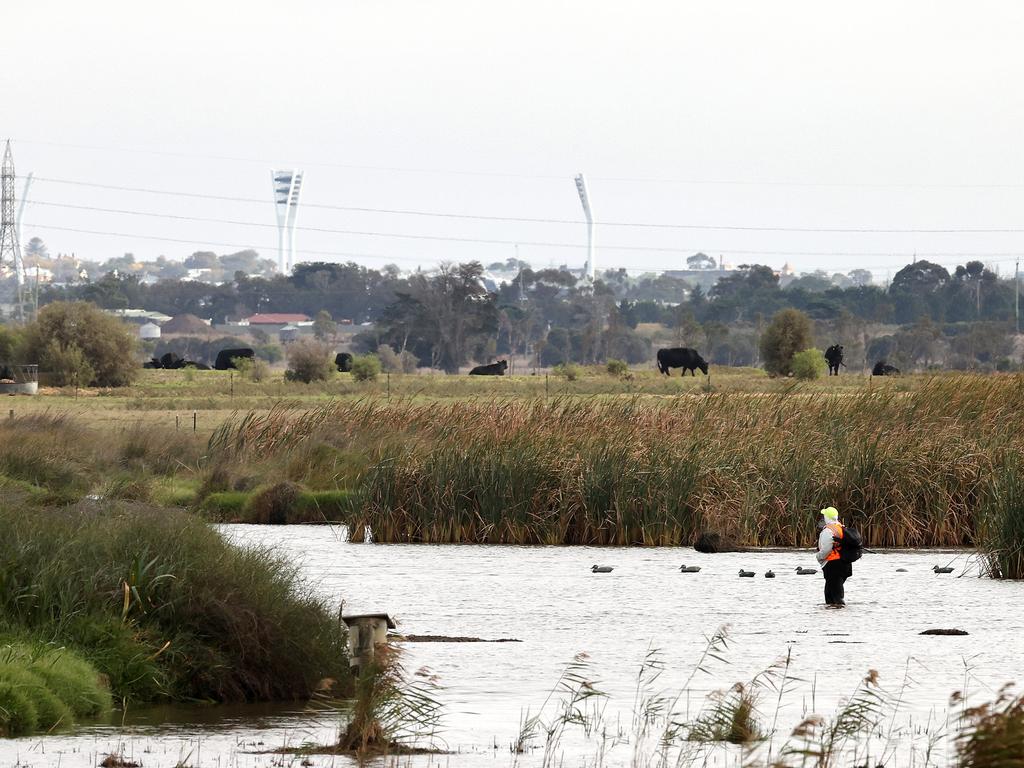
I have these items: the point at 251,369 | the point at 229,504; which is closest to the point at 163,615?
the point at 229,504

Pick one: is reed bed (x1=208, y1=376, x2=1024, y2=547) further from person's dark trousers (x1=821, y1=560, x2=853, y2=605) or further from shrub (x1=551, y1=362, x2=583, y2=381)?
shrub (x1=551, y1=362, x2=583, y2=381)

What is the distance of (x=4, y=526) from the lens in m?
15.0

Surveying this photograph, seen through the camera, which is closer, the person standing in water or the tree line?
the person standing in water

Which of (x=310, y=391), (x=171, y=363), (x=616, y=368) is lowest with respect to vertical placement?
(x=171, y=363)

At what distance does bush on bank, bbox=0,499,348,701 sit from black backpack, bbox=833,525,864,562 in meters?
7.37

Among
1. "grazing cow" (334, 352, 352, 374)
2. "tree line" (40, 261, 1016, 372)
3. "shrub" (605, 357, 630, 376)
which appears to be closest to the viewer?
"shrub" (605, 357, 630, 376)

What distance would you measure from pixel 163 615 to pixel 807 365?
7270cm

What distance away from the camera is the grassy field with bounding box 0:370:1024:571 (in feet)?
88.0

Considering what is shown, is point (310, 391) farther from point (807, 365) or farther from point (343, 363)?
point (343, 363)

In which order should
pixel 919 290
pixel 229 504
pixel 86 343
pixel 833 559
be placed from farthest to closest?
pixel 919 290 → pixel 86 343 → pixel 229 504 → pixel 833 559

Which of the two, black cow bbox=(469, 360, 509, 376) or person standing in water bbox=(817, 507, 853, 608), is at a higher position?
person standing in water bbox=(817, 507, 853, 608)

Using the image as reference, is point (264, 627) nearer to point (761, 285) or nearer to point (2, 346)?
point (2, 346)

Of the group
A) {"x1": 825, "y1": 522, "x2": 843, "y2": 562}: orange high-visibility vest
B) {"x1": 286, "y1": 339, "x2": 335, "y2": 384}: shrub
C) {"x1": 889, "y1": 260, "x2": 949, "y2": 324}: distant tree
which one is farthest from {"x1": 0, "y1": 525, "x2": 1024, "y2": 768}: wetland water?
{"x1": 889, "y1": 260, "x2": 949, "y2": 324}: distant tree

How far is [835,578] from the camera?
2094cm
